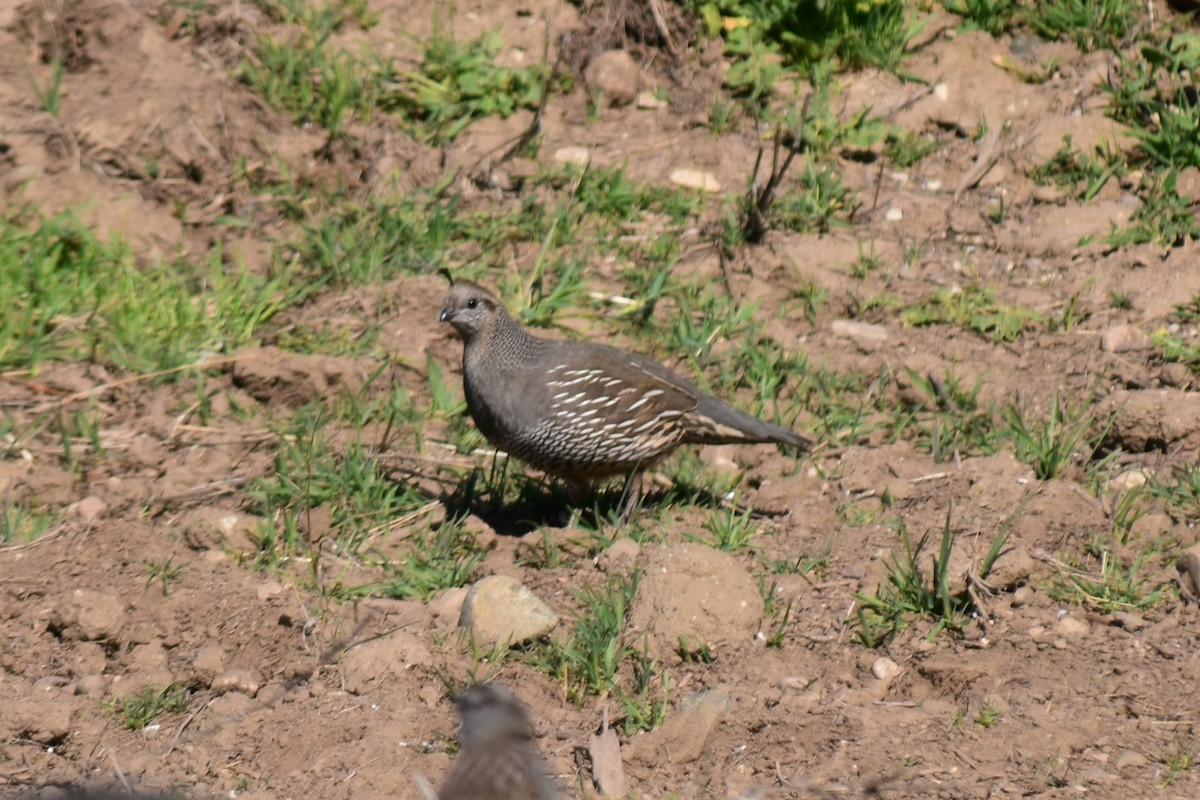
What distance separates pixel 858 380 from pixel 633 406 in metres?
1.21

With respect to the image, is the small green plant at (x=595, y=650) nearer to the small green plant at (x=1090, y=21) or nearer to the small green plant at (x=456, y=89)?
the small green plant at (x=456, y=89)

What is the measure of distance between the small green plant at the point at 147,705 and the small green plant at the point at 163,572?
1.75ft

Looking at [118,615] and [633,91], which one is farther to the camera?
[633,91]

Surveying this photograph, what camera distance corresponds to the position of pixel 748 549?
17.4ft

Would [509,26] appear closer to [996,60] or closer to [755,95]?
[755,95]

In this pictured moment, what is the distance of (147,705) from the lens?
4.41 m

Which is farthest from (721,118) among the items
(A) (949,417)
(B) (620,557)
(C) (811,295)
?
(B) (620,557)

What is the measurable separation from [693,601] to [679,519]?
37.7 inches

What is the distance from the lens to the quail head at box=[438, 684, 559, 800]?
10.3 feet

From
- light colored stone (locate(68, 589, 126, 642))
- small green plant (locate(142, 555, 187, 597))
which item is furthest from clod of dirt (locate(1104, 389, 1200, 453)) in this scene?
light colored stone (locate(68, 589, 126, 642))

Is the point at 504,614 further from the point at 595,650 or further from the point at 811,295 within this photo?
the point at 811,295

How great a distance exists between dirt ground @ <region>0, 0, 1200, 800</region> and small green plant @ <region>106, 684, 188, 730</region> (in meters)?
0.04

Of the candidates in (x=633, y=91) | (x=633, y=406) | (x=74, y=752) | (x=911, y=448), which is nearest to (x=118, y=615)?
(x=74, y=752)

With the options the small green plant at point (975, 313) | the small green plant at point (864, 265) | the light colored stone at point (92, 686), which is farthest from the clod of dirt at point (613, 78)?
the light colored stone at point (92, 686)
